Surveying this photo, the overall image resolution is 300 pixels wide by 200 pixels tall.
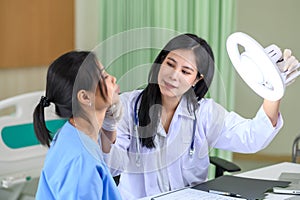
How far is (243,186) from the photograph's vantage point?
6.38 ft

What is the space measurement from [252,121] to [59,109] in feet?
2.91

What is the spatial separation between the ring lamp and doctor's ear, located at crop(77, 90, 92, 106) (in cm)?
43

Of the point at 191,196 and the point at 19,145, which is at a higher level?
the point at 191,196

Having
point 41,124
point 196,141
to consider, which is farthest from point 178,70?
point 196,141

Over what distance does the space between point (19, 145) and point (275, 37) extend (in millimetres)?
2588

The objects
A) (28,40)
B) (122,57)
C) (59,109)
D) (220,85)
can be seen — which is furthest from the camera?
(28,40)

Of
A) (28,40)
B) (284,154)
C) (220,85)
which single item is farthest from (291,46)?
(220,85)

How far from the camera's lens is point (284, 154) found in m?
4.60

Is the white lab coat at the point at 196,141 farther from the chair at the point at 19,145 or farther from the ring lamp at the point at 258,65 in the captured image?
the chair at the point at 19,145

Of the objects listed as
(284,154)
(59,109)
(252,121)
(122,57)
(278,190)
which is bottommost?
(284,154)

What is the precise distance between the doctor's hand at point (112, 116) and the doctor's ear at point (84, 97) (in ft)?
0.20

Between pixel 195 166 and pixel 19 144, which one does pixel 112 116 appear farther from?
pixel 19 144

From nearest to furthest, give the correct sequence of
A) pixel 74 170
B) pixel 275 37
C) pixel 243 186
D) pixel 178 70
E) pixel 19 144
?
pixel 74 170, pixel 178 70, pixel 243 186, pixel 19 144, pixel 275 37

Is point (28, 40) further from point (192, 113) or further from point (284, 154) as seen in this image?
point (284, 154)
